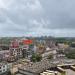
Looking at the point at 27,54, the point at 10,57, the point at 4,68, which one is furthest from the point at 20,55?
the point at 4,68

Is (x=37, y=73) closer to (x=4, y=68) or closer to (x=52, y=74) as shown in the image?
(x=52, y=74)

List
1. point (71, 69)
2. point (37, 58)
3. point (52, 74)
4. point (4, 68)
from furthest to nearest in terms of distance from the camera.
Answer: point (37, 58) → point (4, 68) → point (71, 69) → point (52, 74)

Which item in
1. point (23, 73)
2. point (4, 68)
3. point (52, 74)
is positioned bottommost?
point (4, 68)

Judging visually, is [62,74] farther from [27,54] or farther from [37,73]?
[27,54]

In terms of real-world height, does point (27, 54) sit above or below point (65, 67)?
below

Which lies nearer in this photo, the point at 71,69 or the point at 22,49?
the point at 71,69

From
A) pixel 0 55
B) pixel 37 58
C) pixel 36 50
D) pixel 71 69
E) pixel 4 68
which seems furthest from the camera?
pixel 36 50

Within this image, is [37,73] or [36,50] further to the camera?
[36,50]

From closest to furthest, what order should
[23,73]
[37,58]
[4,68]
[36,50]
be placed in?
[23,73] → [4,68] → [37,58] → [36,50]

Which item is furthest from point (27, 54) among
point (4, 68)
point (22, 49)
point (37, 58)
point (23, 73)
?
point (23, 73)
